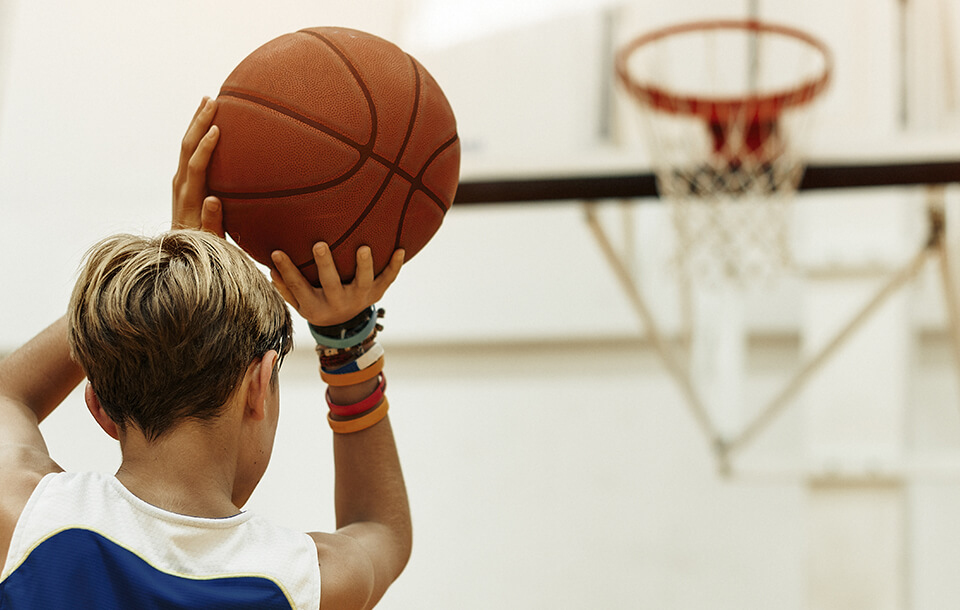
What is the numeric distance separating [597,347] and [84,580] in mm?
4502

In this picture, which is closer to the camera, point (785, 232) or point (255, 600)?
A: point (255, 600)

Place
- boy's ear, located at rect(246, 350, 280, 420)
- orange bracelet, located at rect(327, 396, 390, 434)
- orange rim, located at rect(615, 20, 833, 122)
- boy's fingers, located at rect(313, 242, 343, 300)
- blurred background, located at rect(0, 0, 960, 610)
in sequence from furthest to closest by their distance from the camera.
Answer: blurred background, located at rect(0, 0, 960, 610), orange rim, located at rect(615, 20, 833, 122), orange bracelet, located at rect(327, 396, 390, 434), boy's fingers, located at rect(313, 242, 343, 300), boy's ear, located at rect(246, 350, 280, 420)

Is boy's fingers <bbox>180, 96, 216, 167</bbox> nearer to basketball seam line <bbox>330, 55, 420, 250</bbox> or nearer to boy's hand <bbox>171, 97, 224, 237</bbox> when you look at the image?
boy's hand <bbox>171, 97, 224, 237</bbox>

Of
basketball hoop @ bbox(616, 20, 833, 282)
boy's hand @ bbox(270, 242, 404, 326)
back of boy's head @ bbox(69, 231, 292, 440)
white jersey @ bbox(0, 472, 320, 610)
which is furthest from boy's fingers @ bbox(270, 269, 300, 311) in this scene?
basketball hoop @ bbox(616, 20, 833, 282)

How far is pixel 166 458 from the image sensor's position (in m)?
1.09

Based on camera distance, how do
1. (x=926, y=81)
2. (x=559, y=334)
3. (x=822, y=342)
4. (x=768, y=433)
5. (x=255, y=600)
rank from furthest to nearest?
(x=559, y=334)
(x=768, y=433)
(x=822, y=342)
(x=926, y=81)
(x=255, y=600)

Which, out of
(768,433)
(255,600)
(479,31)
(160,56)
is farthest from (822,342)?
(255,600)

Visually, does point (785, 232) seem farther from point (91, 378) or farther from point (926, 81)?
point (91, 378)

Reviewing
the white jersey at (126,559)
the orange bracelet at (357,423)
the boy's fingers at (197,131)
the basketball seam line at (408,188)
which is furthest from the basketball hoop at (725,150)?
the white jersey at (126,559)

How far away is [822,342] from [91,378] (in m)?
4.03

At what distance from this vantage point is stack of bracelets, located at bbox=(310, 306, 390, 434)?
137 cm

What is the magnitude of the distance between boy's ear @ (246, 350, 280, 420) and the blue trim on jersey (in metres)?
0.20

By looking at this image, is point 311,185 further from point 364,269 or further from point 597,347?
point 597,347

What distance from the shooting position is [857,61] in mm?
4176
